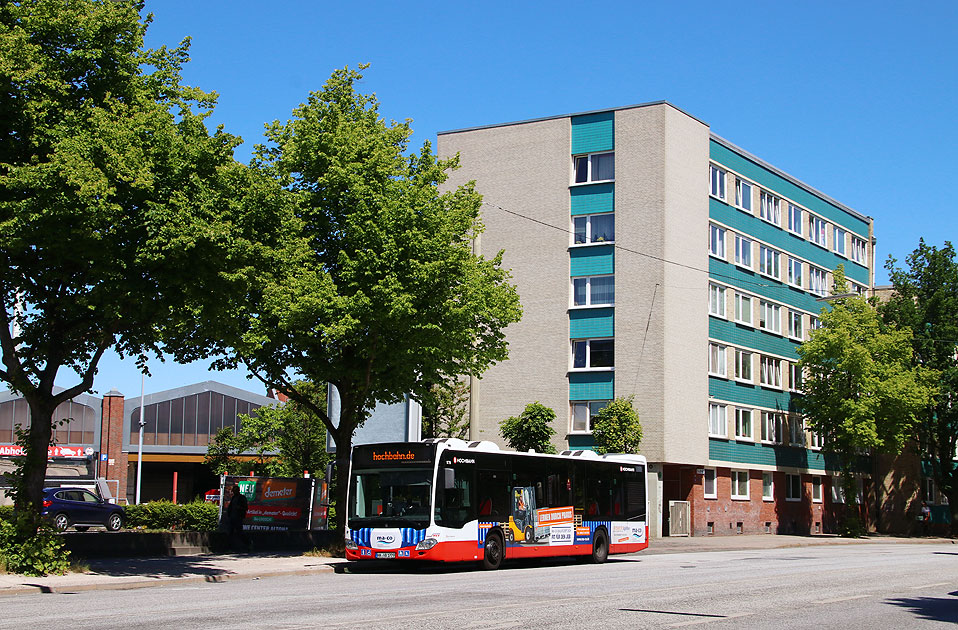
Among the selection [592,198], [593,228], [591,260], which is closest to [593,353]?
[591,260]

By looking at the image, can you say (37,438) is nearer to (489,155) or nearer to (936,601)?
(936,601)

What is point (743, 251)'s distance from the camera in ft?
175

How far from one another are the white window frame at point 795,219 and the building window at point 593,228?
50.3 ft

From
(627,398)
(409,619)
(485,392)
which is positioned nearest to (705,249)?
(627,398)

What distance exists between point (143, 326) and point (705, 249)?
33280mm

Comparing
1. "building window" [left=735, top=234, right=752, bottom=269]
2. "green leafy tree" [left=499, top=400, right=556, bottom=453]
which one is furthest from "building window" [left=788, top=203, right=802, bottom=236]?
"green leafy tree" [left=499, top=400, right=556, bottom=453]

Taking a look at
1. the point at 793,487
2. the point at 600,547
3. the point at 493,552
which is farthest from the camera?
the point at 793,487

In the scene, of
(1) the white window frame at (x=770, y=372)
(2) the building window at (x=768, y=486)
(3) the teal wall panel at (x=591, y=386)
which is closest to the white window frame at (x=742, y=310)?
(1) the white window frame at (x=770, y=372)

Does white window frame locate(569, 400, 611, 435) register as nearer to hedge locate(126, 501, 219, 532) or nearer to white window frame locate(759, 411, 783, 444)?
white window frame locate(759, 411, 783, 444)

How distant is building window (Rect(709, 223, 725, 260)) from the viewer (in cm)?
5045

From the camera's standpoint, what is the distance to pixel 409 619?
12664 millimetres

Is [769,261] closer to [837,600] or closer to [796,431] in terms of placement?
[796,431]

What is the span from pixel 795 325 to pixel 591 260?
16811 millimetres

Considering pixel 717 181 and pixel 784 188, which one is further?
pixel 784 188
